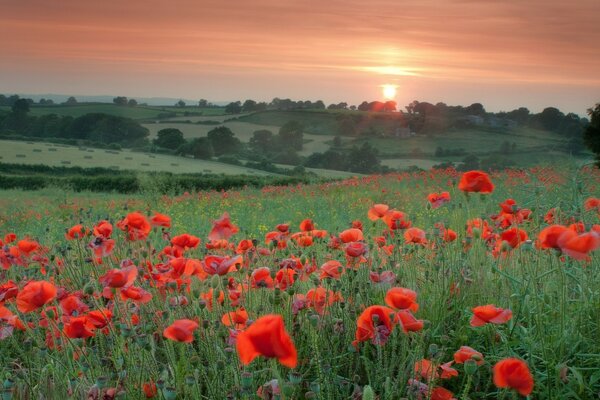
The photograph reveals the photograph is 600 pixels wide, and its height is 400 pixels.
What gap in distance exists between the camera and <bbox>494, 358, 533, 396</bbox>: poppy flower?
2.03 metres

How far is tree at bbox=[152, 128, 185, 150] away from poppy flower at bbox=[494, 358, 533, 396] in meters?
30.0

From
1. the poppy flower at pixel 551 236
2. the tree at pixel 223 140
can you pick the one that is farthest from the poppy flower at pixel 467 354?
the tree at pixel 223 140

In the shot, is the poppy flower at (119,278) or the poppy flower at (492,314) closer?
the poppy flower at (492,314)

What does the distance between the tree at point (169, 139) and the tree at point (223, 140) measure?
1517 millimetres

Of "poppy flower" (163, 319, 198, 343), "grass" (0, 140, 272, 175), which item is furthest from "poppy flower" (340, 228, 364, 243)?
"grass" (0, 140, 272, 175)

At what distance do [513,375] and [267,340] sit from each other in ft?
2.87

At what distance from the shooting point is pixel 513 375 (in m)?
2.03

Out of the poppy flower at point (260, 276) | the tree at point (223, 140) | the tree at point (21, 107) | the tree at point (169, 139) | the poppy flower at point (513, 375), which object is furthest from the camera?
the tree at point (21, 107)

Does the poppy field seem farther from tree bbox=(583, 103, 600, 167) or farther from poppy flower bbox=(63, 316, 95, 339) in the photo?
tree bbox=(583, 103, 600, 167)

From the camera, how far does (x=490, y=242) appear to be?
4562 millimetres

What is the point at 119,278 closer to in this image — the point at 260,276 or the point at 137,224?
the point at 260,276

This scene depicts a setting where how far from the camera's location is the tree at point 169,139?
3197cm

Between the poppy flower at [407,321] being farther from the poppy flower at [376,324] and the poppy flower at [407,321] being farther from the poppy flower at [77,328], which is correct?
the poppy flower at [77,328]

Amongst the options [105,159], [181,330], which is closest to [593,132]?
[181,330]
